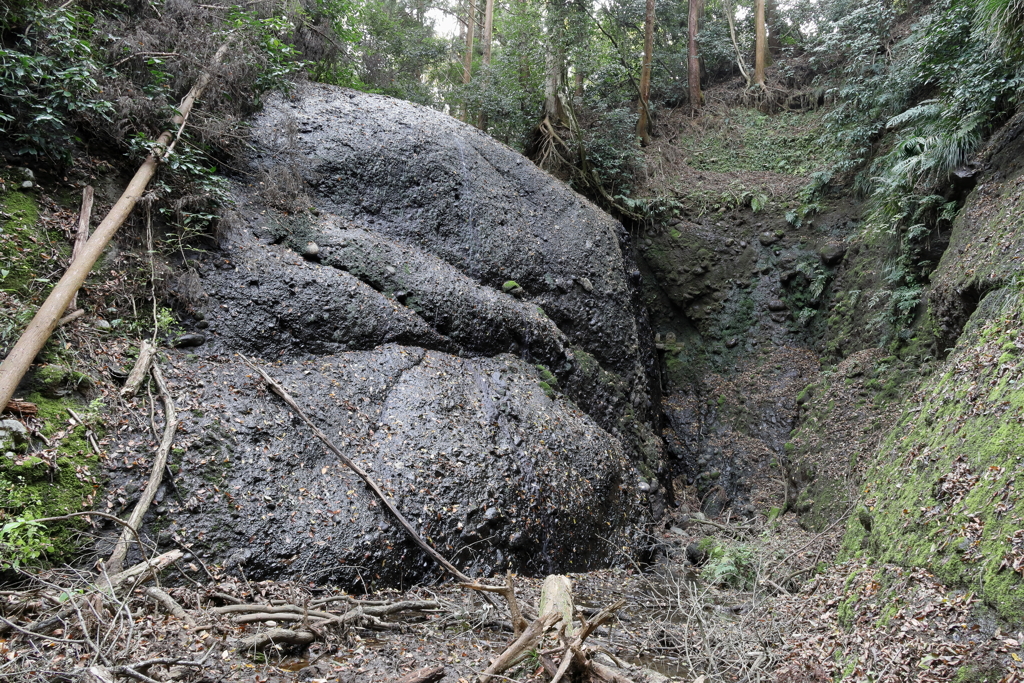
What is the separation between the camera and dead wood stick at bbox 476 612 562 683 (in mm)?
3512

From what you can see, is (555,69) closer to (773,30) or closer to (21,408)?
(773,30)

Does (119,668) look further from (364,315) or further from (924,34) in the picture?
(924,34)

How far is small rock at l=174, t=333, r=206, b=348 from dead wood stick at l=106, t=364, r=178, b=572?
61cm

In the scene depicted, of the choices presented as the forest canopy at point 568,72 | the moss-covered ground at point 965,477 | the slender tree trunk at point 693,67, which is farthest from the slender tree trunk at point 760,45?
the moss-covered ground at point 965,477

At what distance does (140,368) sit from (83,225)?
6.44 ft

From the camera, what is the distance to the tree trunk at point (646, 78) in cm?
1616

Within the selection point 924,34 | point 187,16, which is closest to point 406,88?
point 187,16

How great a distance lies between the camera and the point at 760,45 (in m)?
17.7

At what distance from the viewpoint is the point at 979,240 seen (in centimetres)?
691

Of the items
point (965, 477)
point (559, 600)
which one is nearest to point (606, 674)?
point (559, 600)

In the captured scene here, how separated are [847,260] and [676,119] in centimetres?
855

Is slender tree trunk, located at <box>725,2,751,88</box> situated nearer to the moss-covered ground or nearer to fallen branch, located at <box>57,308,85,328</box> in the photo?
the moss-covered ground

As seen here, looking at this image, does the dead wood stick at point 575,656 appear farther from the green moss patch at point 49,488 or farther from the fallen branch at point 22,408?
the fallen branch at point 22,408

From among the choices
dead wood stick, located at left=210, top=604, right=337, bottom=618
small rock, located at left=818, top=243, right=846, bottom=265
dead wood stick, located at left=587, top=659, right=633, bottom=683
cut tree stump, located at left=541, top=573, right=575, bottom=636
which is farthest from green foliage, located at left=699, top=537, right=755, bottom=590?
small rock, located at left=818, top=243, right=846, bottom=265
